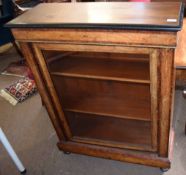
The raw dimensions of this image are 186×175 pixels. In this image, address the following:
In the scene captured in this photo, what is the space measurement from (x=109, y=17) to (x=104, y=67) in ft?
1.05

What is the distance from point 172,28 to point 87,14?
401 mm

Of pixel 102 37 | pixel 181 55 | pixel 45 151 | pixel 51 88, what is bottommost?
pixel 45 151

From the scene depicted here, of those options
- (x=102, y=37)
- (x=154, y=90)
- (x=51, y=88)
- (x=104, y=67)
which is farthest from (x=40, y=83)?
(x=154, y=90)

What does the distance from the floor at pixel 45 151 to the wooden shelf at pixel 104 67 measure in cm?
68

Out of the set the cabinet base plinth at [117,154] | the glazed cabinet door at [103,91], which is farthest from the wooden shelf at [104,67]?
the cabinet base plinth at [117,154]

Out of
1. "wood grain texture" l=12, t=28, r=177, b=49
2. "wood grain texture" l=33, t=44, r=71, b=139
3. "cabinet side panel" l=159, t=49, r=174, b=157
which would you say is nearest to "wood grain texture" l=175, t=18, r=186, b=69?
"cabinet side panel" l=159, t=49, r=174, b=157

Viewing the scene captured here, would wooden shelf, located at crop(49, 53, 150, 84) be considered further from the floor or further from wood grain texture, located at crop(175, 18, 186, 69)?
the floor

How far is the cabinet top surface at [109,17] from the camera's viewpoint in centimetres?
89

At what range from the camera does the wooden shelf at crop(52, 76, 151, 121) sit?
136 centimetres

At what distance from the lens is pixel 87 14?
1.07 metres

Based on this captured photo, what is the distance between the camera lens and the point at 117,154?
1.48 meters

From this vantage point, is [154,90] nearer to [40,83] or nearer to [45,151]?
[40,83]

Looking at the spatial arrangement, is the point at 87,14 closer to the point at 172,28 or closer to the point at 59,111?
the point at 172,28

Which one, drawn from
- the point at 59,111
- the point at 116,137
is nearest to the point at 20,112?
the point at 59,111
